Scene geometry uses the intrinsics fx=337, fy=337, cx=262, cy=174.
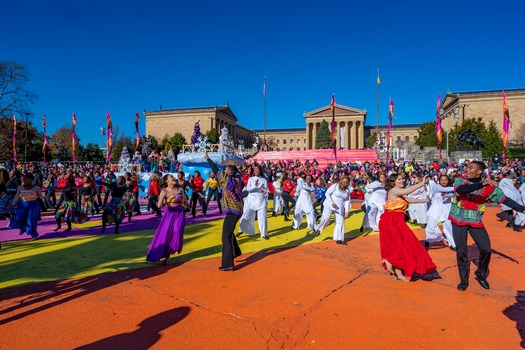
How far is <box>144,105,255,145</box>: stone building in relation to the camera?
90.3m

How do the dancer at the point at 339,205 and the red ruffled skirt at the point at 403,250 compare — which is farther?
the dancer at the point at 339,205

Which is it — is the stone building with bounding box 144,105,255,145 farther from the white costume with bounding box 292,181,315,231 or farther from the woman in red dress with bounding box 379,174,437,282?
the woman in red dress with bounding box 379,174,437,282

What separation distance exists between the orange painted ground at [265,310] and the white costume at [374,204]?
3.12 metres

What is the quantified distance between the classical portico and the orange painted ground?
89.2 m

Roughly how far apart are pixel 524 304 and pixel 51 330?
5629mm

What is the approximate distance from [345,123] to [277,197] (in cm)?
8585

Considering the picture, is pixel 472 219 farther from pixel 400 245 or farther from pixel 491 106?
pixel 491 106

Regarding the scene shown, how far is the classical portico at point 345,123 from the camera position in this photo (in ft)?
305

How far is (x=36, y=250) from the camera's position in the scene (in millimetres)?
7133

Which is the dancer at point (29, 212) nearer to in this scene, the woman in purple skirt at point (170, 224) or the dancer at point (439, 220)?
the woman in purple skirt at point (170, 224)

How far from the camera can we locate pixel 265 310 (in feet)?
13.4

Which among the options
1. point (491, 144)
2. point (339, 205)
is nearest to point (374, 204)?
point (339, 205)

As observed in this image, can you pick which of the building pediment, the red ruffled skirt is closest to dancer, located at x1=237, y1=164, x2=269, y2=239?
the red ruffled skirt

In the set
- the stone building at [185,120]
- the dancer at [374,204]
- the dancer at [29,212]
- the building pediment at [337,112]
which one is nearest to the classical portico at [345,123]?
the building pediment at [337,112]
